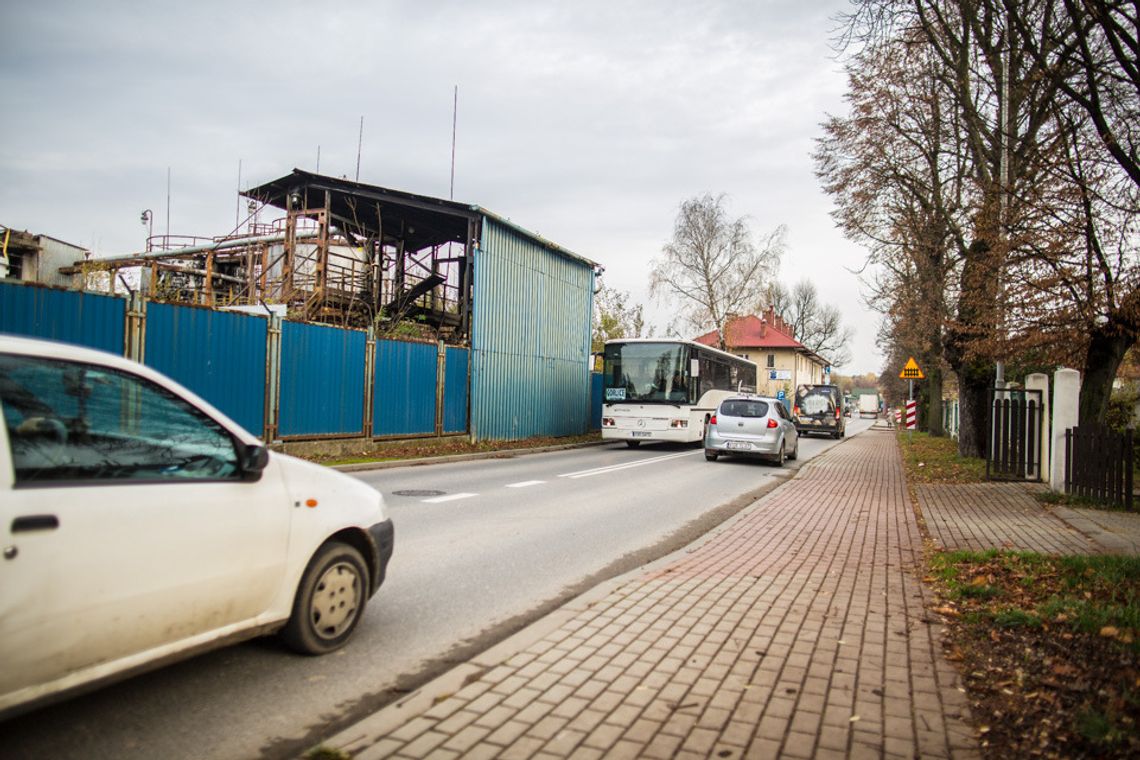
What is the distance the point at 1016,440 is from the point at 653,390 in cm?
993

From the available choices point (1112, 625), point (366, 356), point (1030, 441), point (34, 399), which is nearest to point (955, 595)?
point (1112, 625)

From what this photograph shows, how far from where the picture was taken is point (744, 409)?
1764 cm

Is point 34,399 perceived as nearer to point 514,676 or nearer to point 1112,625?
point 514,676

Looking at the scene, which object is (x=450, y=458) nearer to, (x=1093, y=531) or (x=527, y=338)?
(x=527, y=338)

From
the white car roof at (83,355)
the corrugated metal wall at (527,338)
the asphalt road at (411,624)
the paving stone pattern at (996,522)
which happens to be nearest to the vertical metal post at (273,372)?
→ the asphalt road at (411,624)

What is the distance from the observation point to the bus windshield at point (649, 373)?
21.3 meters

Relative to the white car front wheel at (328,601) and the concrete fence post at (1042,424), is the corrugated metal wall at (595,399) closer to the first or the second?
the concrete fence post at (1042,424)

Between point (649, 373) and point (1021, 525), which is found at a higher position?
point (649, 373)

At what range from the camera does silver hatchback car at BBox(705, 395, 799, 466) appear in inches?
677

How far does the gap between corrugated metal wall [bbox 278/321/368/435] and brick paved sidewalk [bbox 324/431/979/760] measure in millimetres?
10508

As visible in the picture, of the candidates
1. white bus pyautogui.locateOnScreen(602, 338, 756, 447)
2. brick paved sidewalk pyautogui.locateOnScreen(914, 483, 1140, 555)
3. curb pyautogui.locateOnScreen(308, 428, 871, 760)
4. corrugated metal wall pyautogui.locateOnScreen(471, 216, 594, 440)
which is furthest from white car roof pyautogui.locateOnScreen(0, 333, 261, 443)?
white bus pyautogui.locateOnScreen(602, 338, 756, 447)

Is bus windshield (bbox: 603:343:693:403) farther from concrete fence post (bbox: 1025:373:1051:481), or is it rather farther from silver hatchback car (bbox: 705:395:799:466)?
concrete fence post (bbox: 1025:373:1051:481)

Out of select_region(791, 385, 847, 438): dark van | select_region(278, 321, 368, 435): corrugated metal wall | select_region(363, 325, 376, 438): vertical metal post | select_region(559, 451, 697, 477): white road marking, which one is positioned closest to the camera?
select_region(559, 451, 697, 477): white road marking

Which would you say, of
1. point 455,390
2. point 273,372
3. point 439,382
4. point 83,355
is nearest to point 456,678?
point 83,355
